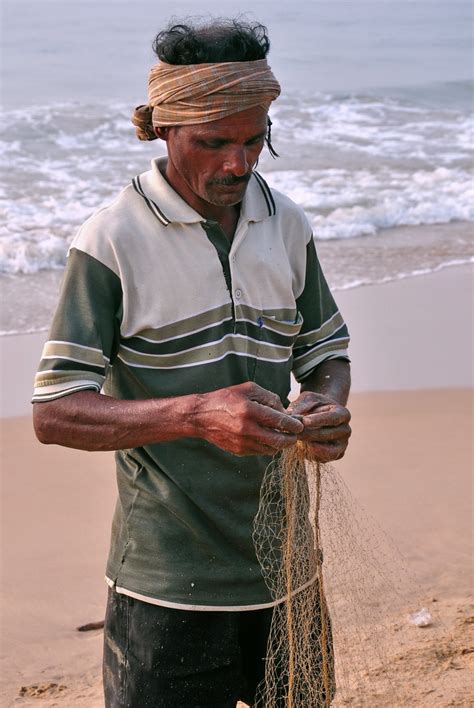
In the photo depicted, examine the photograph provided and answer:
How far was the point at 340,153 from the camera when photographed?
13430 millimetres

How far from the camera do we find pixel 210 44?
2.16m

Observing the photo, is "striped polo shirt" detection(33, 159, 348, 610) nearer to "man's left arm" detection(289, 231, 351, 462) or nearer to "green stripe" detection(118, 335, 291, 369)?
"green stripe" detection(118, 335, 291, 369)

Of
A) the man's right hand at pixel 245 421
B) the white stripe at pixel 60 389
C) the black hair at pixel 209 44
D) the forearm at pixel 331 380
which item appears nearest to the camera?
the man's right hand at pixel 245 421

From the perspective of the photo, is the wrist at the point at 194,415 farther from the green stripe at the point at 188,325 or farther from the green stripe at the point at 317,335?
the green stripe at the point at 317,335

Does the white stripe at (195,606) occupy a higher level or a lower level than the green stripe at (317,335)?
lower

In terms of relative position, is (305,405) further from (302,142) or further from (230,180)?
(302,142)

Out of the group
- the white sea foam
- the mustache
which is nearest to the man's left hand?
the mustache

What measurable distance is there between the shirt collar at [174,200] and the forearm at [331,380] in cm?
39

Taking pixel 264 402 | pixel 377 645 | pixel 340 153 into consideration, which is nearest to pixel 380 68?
pixel 340 153

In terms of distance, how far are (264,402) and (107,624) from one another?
2.19ft

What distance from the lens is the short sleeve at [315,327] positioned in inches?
95.7

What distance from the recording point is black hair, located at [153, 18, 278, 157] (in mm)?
2152

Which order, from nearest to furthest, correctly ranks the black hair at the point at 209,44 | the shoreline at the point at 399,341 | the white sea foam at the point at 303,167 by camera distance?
the black hair at the point at 209,44 → the shoreline at the point at 399,341 → the white sea foam at the point at 303,167

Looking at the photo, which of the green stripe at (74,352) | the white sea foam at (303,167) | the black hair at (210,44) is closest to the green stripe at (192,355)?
the green stripe at (74,352)
